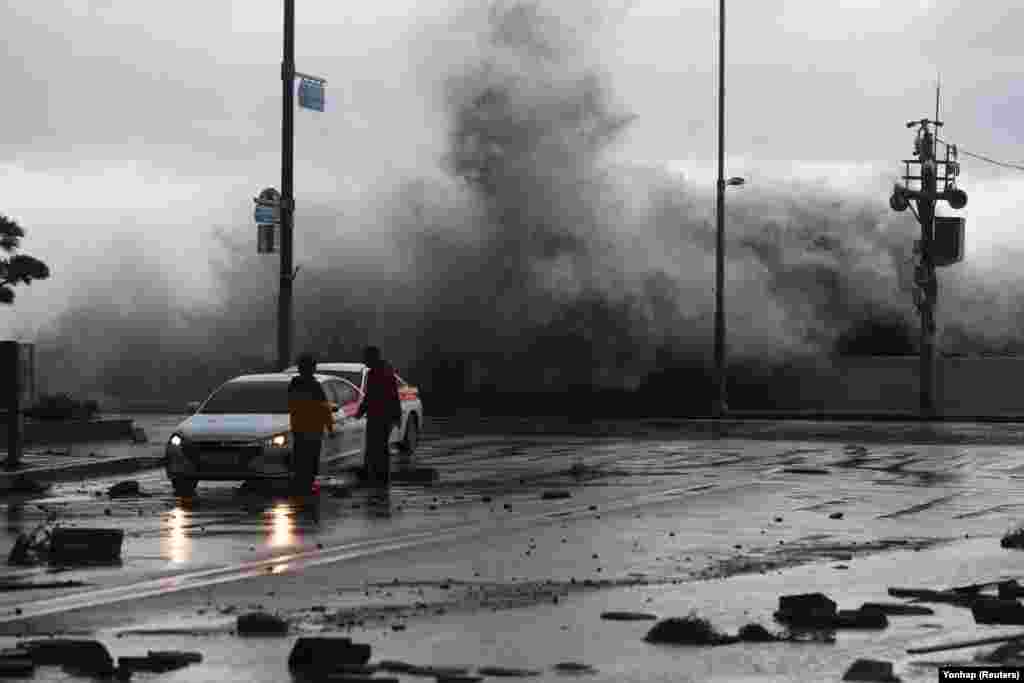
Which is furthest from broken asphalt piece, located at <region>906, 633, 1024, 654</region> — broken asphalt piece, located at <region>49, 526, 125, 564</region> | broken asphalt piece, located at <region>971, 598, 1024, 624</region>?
broken asphalt piece, located at <region>49, 526, 125, 564</region>

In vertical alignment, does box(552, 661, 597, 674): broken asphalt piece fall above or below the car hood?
below

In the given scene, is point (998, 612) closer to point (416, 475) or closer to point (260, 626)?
point (260, 626)

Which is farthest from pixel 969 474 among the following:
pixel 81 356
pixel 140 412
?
pixel 81 356

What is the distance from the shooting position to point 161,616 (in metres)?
11.3

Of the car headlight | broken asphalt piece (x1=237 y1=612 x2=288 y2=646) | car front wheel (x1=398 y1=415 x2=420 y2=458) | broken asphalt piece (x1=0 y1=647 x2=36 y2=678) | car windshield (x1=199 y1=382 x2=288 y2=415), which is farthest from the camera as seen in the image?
car front wheel (x1=398 y1=415 x2=420 y2=458)

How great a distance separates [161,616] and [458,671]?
2.69 metres

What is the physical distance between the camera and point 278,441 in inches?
906

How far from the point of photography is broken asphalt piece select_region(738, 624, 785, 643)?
10.3m

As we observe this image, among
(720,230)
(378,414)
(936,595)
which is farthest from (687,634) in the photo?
(720,230)

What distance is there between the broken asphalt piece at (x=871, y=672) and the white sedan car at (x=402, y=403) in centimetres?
1972

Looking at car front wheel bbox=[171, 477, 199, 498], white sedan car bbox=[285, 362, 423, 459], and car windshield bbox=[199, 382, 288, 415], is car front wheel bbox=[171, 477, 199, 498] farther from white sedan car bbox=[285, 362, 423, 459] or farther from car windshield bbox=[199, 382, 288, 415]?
white sedan car bbox=[285, 362, 423, 459]

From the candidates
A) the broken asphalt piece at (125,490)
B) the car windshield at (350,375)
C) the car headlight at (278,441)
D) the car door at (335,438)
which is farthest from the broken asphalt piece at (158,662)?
the car windshield at (350,375)

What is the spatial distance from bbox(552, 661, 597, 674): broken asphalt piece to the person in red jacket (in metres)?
14.3

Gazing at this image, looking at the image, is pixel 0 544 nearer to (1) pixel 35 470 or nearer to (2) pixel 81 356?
(1) pixel 35 470
